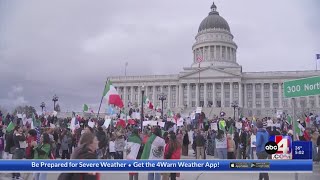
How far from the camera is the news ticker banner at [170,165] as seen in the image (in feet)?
19.6

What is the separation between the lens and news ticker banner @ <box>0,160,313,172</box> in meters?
5.97

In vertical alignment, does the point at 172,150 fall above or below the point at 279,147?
below

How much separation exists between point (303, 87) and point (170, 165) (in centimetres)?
284

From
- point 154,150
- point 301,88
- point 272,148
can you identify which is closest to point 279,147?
point 272,148

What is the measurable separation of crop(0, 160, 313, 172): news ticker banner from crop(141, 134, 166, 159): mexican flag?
151 cm

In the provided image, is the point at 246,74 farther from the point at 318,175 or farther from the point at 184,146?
the point at 318,175

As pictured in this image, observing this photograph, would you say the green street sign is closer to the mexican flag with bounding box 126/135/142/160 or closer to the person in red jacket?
the person in red jacket

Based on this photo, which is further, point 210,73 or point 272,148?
point 210,73

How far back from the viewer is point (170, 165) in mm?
6137

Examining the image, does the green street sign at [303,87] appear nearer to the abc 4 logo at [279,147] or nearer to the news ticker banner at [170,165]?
the abc 4 logo at [279,147]

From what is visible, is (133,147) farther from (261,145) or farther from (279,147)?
(279,147)

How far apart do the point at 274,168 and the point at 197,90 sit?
266 ft

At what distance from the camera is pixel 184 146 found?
1558 centimetres

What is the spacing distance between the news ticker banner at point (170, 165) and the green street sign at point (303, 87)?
1228mm
